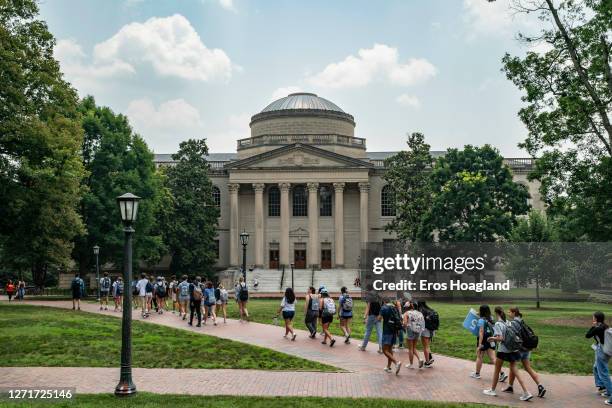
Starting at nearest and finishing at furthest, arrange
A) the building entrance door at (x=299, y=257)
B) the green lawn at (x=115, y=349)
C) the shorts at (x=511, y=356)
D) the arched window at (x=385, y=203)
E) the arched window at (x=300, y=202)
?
the shorts at (x=511, y=356) < the green lawn at (x=115, y=349) < the building entrance door at (x=299, y=257) < the arched window at (x=300, y=202) < the arched window at (x=385, y=203)

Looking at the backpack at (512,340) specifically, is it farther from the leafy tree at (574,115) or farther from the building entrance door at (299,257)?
the building entrance door at (299,257)

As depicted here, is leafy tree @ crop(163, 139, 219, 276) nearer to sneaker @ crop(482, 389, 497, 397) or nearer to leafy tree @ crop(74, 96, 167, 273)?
leafy tree @ crop(74, 96, 167, 273)

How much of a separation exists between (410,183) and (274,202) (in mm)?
16036

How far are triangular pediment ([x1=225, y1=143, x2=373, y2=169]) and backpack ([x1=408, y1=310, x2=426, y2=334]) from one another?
154ft

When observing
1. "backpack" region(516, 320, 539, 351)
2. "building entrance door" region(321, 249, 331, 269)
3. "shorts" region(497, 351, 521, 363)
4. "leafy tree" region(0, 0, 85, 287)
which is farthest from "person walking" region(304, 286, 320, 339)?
"building entrance door" region(321, 249, 331, 269)

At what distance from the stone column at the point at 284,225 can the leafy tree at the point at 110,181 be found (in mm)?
17373

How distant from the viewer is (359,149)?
67.5 m

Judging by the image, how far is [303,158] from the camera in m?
62.5

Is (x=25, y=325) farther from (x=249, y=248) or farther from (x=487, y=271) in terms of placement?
(x=249, y=248)

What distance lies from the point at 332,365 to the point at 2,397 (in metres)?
7.86

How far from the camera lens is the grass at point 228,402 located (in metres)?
11.9

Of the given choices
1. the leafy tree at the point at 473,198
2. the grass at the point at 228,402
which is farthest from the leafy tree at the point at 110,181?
the grass at the point at 228,402

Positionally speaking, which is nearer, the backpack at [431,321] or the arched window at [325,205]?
the backpack at [431,321]

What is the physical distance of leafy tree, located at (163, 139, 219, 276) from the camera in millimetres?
57344
